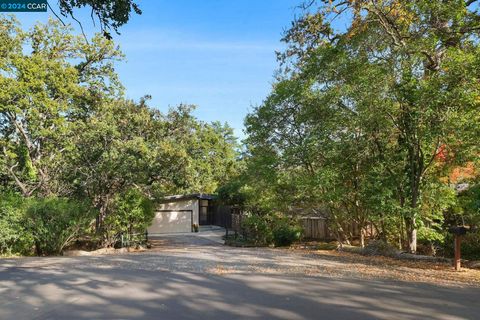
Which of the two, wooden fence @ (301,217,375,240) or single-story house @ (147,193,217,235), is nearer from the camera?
wooden fence @ (301,217,375,240)

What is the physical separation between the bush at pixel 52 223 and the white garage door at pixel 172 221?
15446 millimetres

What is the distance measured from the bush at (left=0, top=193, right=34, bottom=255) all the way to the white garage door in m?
16.3

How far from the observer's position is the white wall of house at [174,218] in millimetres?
30438

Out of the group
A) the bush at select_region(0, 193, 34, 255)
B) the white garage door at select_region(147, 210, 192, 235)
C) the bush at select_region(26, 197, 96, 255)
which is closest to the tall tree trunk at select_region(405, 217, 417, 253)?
the bush at select_region(26, 197, 96, 255)

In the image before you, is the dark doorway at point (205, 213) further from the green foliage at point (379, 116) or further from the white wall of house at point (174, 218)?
the green foliage at point (379, 116)

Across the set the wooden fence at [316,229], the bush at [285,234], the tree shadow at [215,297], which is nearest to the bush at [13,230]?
the tree shadow at [215,297]

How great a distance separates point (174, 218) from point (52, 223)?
16.9 m

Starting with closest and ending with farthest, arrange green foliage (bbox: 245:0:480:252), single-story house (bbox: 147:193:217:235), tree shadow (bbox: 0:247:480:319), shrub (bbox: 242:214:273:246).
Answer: tree shadow (bbox: 0:247:480:319)
green foliage (bbox: 245:0:480:252)
shrub (bbox: 242:214:273:246)
single-story house (bbox: 147:193:217:235)

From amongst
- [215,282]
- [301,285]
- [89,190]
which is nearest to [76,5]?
[215,282]

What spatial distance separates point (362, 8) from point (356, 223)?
7.55 meters

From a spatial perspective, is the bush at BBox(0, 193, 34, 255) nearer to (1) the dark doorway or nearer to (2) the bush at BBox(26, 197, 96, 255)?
(2) the bush at BBox(26, 197, 96, 255)

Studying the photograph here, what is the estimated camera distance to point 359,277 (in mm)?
7961

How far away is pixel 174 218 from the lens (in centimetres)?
3088

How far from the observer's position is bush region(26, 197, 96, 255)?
14.0 metres
